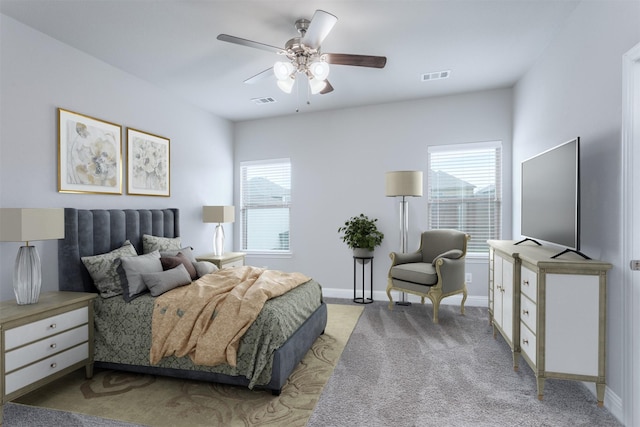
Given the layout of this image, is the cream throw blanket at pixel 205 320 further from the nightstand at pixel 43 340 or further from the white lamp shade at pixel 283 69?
the white lamp shade at pixel 283 69

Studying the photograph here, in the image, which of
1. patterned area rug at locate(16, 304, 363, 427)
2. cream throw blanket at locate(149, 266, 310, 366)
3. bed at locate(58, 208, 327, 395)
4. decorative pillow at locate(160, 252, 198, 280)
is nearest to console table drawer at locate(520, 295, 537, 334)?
patterned area rug at locate(16, 304, 363, 427)

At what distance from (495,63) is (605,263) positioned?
2.53m

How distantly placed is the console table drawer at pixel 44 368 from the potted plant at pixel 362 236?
10.7 feet

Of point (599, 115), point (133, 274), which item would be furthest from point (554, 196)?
point (133, 274)

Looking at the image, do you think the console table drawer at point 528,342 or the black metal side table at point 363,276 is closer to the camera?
the console table drawer at point 528,342

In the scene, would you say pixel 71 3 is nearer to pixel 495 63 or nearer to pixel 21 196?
pixel 21 196

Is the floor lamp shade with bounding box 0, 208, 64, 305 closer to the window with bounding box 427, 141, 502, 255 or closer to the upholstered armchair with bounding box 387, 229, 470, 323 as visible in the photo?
the upholstered armchair with bounding box 387, 229, 470, 323

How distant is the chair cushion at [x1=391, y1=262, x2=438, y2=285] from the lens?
13.1 feet

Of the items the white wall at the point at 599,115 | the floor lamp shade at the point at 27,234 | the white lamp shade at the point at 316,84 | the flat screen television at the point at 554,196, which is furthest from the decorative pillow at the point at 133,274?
the white wall at the point at 599,115

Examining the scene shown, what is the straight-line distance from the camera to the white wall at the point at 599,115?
214cm

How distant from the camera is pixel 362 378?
2.66 meters

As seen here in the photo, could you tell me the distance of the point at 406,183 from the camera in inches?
173

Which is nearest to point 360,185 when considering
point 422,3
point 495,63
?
point 495,63

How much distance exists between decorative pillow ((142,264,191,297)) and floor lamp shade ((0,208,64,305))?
0.73 metres
